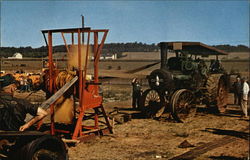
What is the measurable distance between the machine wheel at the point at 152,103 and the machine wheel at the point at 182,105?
74 centimetres

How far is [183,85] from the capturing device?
1237 cm

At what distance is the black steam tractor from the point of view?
11.4m

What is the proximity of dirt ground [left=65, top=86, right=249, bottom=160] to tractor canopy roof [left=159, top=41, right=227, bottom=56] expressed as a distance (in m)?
2.80

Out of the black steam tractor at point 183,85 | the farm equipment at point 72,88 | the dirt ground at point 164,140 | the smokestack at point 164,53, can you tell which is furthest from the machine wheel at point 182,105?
the farm equipment at point 72,88

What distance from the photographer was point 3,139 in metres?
4.32

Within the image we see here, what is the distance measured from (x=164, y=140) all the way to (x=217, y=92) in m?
5.27

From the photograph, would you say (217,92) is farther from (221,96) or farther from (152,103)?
(152,103)

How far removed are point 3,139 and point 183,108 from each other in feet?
26.4

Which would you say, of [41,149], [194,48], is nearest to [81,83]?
[41,149]

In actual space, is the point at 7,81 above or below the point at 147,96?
above

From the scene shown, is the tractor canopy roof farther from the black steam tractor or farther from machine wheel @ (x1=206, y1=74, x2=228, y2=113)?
machine wheel @ (x1=206, y1=74, x2=228, y2=113)

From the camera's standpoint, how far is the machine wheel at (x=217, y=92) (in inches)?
485

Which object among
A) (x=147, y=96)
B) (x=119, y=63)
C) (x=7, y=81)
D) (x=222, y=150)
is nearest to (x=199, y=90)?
(x=147, y=96)

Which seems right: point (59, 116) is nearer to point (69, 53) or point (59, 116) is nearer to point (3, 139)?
point (69, 53)
